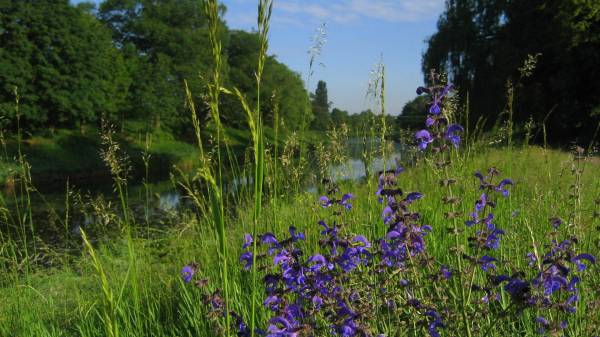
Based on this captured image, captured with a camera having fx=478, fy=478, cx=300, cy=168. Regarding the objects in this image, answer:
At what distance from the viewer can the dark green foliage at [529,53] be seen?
65.0 ft

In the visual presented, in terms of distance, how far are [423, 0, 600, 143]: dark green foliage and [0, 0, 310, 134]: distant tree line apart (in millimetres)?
9644

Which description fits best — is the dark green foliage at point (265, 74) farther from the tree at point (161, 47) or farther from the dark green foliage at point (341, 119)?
the dark green foliage at point (341, 119)

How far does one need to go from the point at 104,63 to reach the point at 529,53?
2548cm

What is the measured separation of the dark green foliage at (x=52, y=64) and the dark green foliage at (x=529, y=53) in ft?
61.6

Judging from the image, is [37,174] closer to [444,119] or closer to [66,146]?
[66,146]

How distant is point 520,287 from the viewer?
4.33 ft

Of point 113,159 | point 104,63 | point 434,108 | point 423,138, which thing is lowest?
point 113,159

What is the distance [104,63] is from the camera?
31703mm

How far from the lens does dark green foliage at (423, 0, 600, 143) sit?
1980 centimetres

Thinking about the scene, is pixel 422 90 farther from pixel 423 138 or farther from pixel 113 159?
pixel 113 159

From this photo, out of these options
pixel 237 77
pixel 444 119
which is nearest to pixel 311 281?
pixel 444 119

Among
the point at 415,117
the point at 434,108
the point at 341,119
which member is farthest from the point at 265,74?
the point at 434,108

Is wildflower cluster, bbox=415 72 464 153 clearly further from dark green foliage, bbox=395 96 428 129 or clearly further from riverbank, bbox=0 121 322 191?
riverbank, bbox=0 121 322 191

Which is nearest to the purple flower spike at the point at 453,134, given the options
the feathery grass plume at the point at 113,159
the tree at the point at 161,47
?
the feathery grass plume at the point at 113,159
